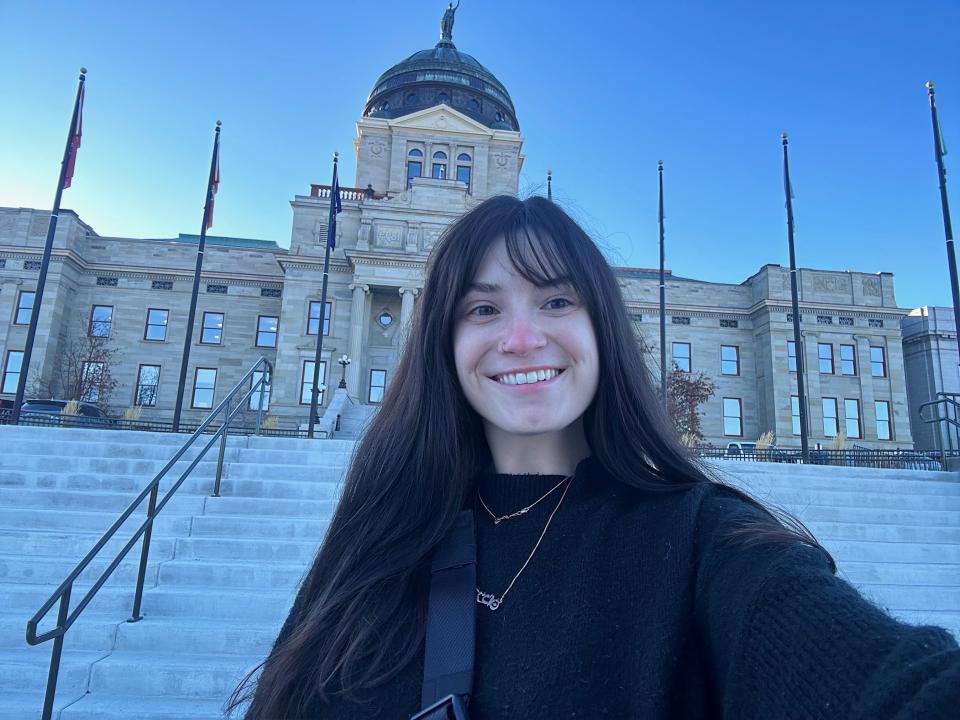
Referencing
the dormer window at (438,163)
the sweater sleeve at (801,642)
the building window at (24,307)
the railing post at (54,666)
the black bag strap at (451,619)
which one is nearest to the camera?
the sweater sleeve at (801,642)

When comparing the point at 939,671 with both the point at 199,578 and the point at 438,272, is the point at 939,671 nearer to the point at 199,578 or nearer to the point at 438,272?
the point at 438,272

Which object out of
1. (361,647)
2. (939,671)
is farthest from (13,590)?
(939,671)

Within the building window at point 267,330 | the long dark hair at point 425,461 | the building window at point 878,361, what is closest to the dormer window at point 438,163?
the building window at point 267,330

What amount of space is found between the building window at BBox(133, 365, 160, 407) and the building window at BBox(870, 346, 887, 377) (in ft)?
134

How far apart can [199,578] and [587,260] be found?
17.3 feet

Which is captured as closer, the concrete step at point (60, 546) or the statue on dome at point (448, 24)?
the concrete step at point (60, 546)

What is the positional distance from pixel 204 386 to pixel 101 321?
726cm

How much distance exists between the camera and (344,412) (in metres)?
24.4

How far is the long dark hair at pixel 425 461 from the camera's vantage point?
1.49 m

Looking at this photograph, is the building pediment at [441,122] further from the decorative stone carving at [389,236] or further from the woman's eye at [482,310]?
the woman's eye at [482,310]

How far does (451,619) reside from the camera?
1.40 m

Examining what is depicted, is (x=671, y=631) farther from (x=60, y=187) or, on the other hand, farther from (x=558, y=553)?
(x=60, y=187)

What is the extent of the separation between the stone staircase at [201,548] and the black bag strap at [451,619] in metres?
3.54

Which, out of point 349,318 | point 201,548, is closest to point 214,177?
point 349,318
